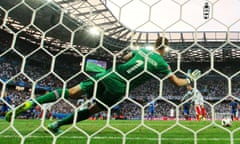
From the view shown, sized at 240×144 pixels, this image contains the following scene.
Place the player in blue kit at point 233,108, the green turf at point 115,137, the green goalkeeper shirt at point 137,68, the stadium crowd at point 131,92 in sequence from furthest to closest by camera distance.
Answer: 1. the stadium crowd at point 131,92
2. the player in blue kit at point 233,108
3. the green turf at point 115,137
4. the green goalkeeper shirt at point 137,68

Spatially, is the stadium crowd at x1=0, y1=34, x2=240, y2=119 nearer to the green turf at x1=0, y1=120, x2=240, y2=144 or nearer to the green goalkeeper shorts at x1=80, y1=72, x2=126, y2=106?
the green turf at x1=0, y1=120, x2=240, y2=144

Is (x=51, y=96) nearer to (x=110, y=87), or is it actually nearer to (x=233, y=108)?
(x=110, y=87)

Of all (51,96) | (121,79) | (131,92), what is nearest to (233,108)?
(131,92)

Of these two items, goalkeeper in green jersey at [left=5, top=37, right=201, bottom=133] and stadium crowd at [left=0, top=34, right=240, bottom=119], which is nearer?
goalkeeper in green jersey at [left=5, top=37, right=201, bottom=133]

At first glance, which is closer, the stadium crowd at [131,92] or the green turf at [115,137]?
the green turf at [115,137]

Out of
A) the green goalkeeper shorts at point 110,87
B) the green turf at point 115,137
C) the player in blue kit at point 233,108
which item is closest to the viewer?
the green goalkeeper shorts at point 110,87

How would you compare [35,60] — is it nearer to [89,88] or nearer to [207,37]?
[207,37]

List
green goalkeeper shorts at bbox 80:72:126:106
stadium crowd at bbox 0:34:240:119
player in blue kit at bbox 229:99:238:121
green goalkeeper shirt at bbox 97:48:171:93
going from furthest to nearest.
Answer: stadium crowd at bbox 0:34:240:119
player in blue kit at bbox 229:99:238:121
green goalkeeper shorts at bbox 80:72:126:106
green goalkeeper shirt at bbox 97:48:171:93

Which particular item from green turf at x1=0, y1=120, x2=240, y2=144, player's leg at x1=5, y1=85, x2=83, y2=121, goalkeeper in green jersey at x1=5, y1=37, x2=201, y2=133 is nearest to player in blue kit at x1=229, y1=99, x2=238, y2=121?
green turf at x1=0, y1=120, x2=240, y2=144

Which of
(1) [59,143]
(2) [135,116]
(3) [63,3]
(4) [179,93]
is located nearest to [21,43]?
(3) [63,3]

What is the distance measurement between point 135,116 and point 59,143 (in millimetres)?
19540

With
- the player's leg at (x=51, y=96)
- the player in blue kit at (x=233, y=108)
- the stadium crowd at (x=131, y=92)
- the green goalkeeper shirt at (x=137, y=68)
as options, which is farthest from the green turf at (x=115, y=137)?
the stadium crowd at (x=131, y=92)

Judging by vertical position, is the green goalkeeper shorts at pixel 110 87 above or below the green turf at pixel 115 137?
above

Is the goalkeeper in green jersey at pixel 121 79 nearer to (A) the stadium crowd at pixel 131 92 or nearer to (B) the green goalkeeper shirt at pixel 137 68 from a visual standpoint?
(B) the green goalkeeper shirt at pixel 137 68
